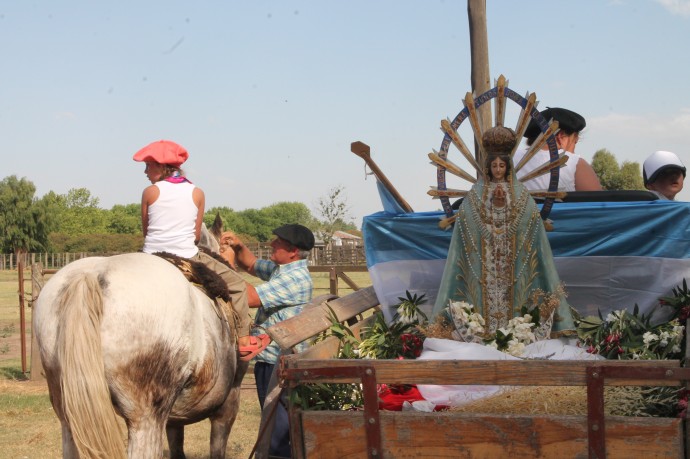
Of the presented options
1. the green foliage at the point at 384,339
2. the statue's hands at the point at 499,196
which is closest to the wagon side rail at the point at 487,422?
the green foliage at the point at 384,339

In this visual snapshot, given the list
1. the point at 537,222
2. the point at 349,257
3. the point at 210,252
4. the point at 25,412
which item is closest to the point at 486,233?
the point at 537,222

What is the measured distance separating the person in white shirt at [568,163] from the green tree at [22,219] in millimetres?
68507

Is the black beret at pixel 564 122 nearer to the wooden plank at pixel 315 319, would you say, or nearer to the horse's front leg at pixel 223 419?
the wooden plank at pixel 315 319

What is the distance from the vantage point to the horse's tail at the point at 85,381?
4.07 meters

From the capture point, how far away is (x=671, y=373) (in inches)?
123

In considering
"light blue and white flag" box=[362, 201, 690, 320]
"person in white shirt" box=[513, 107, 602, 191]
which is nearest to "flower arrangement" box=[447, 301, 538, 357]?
"light blue and white flag" box=[362, 201, 690, 320]

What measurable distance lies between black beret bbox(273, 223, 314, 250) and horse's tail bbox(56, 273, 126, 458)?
2109 millimetres

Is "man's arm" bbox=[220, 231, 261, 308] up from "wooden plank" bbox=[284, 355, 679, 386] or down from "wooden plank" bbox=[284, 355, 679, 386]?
up

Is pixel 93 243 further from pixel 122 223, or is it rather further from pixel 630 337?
pixel 630 337

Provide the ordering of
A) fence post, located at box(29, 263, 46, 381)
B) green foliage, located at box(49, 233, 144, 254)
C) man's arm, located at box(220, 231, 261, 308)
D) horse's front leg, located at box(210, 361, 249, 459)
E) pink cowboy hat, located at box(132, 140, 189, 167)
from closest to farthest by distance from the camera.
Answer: pink cowboy hat, located at box(132, 140, 189, 167)
horse's front leg, located at box(210, 361, 249, 459)
man's arm, located at box(220, 231, 261, 308)
fence post, located at box(29, 263, 46, 381)
green foliage, located at box(49, 233, 144, 254)

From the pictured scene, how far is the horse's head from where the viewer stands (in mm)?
6328

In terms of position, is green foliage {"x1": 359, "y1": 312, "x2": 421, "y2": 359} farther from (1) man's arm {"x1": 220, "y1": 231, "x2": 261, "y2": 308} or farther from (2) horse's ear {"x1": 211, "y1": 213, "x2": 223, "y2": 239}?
(2) horse's ear {"x1": 211, "y1": 213, "x2": 223, "y2": 239}

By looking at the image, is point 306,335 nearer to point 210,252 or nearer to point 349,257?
point 210,252

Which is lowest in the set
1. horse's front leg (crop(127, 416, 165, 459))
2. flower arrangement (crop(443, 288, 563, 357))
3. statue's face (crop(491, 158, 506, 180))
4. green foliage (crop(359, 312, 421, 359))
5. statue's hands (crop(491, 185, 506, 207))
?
horse's front leg (crop(127, 416, 165, 459))
